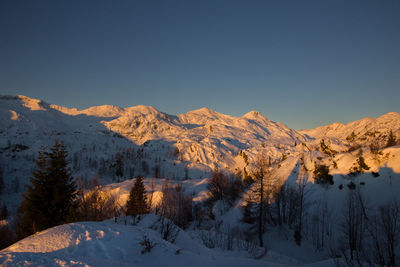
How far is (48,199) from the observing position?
15.1m

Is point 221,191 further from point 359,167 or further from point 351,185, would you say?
point 359,167

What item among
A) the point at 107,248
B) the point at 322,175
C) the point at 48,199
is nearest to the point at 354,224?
the point at 322,175

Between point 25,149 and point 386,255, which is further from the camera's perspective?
point 25,149

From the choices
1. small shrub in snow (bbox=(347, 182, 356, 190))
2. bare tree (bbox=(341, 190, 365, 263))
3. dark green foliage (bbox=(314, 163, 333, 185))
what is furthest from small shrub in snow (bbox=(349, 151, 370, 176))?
bare tree (bbox=(341, 190, 365, 263))

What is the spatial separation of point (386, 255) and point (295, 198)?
1238 centimetres

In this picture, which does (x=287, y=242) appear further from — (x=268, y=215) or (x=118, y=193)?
(x=118, y=193)

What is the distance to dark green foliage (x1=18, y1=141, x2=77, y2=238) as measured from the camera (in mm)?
14227

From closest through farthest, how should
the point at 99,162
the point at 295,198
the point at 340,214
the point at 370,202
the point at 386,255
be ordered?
the point at 386,255 → the point at 370,202 → the point at 340,214 → the point at 295,198 → the point at 99,162

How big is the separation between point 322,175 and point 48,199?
35.8 m

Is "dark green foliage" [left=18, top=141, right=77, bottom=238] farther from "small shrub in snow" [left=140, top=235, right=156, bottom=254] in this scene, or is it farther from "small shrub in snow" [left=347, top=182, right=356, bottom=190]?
"small shrub in snow" [left=347, top=182, right=356, bottom=190]

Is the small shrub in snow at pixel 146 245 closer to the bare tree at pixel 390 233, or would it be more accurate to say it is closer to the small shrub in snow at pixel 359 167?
the bare tree at pixel 390 233

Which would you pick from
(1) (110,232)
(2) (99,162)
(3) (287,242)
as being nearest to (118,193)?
(3) (287,242)

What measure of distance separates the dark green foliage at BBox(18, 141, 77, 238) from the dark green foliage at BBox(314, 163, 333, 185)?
1312 inches

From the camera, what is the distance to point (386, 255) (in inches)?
575
